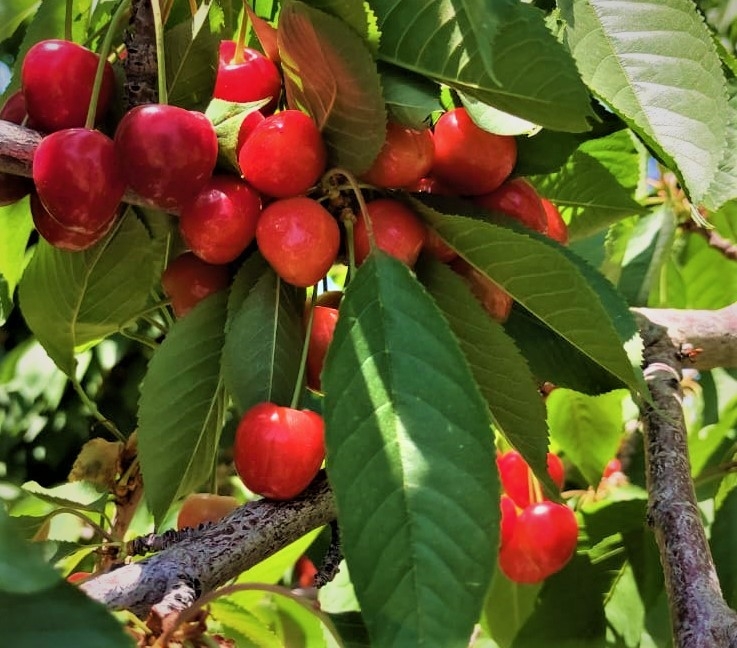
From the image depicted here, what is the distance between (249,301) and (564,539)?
1.50 ft

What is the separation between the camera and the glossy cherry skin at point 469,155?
0.56 m

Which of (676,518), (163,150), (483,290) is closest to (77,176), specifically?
(163,150)

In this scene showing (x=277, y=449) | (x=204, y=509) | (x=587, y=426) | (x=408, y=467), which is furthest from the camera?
(x=587, y=426)

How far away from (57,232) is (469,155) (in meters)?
0.28

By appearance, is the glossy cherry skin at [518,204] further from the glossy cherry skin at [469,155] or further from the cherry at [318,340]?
the cherry at [318,340]

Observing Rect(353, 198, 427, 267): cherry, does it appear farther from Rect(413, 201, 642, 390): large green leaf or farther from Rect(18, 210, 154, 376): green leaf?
Rect(18, 210, 154, 376): green leaf

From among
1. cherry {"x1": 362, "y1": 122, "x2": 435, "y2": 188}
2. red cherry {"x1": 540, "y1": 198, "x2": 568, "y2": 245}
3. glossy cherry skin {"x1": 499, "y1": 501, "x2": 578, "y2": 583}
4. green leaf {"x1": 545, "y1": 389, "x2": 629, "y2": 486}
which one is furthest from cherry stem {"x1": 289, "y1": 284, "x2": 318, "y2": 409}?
green leaf {"x1": 545, "y1": 389, "x2": 629, "y2": 486}

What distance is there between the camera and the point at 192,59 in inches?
22.3

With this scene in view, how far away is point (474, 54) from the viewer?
0.50 metres

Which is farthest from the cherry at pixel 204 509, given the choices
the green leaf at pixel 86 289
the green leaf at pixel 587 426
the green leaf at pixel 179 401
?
the green leaf at pixel 587 426

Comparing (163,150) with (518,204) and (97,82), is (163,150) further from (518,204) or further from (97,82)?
(518,204)

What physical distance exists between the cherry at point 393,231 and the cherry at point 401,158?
0.02 meters

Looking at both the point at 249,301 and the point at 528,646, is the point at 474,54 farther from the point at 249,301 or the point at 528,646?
the point at 528,646

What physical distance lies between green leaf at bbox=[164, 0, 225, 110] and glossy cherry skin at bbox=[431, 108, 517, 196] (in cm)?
16
